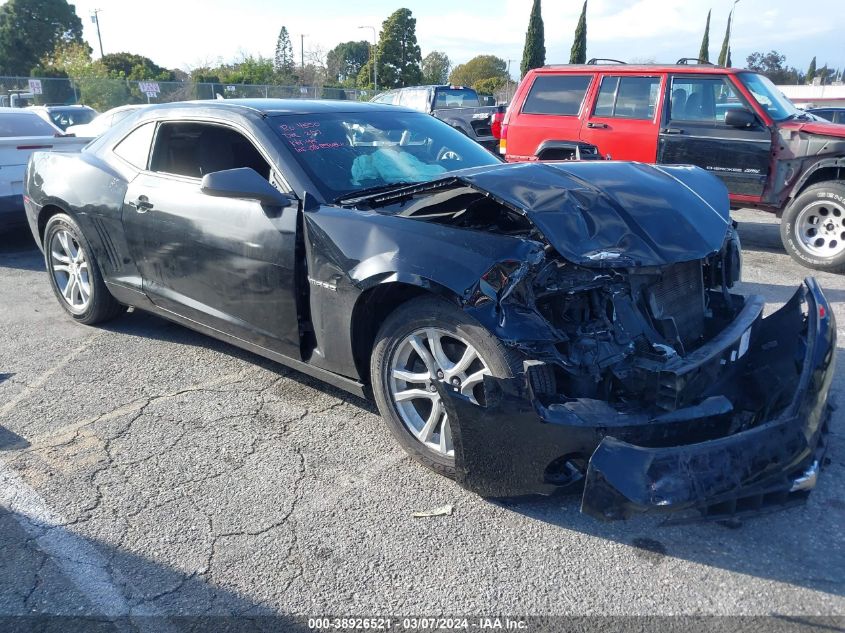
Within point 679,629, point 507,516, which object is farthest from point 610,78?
point 679,629

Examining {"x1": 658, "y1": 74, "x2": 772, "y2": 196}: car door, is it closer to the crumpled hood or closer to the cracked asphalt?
the cracked asphalt

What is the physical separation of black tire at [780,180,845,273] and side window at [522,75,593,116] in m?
2.72

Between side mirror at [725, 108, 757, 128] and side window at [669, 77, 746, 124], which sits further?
side window at [669, 77, 746, 124]

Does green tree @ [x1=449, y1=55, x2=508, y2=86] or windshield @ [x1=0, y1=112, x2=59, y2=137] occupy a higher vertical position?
green tree @ [x1=449, y1=55, x2=508, y2=86]

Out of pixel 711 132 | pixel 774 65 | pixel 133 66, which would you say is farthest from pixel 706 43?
pixel 711 132

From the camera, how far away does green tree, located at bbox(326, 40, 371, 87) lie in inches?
2153

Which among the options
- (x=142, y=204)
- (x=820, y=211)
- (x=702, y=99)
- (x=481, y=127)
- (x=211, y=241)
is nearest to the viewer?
(x=211, y=241)

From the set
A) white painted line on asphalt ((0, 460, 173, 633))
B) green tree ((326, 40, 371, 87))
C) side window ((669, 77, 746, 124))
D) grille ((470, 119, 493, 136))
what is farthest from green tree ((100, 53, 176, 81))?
white painted line on asphalt ((0, 460, 173, 633))

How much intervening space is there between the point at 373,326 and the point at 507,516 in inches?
44.2

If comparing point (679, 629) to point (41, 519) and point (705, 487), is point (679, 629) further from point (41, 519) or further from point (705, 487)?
point (41, 519)

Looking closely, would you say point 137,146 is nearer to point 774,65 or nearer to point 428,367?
point 428,367

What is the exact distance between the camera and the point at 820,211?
7.02 metres

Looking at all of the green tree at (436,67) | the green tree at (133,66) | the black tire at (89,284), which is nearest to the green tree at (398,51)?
the green tree at (436,67)

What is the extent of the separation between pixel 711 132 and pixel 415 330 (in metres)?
5.84
